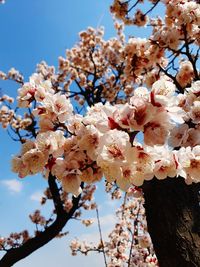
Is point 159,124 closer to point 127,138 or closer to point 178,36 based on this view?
point 127,138

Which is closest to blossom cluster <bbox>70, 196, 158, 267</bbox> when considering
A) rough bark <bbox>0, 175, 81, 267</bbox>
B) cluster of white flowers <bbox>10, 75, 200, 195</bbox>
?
rough bark <bbox>0, 175, 81, 267</bbox>

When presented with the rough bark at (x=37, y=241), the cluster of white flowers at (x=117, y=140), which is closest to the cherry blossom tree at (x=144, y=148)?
the cluster of white flowers at (x=117, y=140)

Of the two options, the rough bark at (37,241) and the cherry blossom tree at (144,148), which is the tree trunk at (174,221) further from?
the rough bark at (37,241)

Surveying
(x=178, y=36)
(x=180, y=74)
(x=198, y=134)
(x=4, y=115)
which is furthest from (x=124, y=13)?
(x=4, y=115)

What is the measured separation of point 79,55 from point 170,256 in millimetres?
10995

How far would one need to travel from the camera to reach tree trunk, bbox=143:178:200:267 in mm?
2588

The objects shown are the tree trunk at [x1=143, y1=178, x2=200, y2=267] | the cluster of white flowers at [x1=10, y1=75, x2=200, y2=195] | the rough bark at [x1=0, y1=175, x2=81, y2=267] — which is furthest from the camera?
the rough bark at [x1=0, y1=175, x2=81, y2=267]

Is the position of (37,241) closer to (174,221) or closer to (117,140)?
(174,221)

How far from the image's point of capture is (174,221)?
8.81 feet

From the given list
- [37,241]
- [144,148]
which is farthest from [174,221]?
[37,241]

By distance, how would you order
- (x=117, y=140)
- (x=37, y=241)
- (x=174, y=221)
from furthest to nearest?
(x=37, y=241) → (x=174, y=221) → (x=117, y=140)

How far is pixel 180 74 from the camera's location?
494cm

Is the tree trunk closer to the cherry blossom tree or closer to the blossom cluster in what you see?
the cherry blossom tree

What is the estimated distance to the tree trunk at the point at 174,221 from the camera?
259cm
